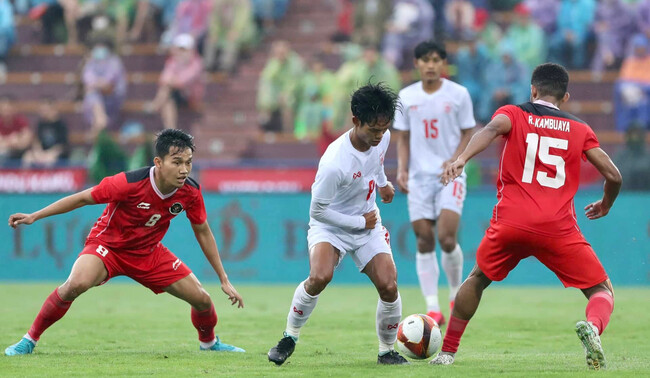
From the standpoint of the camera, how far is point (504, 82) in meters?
19.4

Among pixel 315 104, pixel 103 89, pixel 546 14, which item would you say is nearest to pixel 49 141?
pixel 103 89

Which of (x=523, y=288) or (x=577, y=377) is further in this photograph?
(x=523, y=288)

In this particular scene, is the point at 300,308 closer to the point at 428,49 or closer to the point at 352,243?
the point at 352,243

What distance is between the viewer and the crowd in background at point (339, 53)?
63.7ft

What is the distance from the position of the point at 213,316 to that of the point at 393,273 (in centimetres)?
172

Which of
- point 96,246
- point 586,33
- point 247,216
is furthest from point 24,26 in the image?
point 96,246

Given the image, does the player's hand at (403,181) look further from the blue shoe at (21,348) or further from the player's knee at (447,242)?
the blue shoe at (21,348)

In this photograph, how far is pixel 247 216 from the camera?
54.9 ft

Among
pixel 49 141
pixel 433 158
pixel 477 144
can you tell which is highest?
pixel 477 144

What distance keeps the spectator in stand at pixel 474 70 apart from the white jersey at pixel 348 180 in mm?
12008

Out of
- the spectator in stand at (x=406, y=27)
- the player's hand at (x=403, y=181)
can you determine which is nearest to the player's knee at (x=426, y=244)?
the player's hand at (x=403, y=181)

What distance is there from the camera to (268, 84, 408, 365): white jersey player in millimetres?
7320

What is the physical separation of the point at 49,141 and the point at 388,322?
14364 mm

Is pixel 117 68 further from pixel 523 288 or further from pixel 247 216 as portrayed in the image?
pixel 523 288
